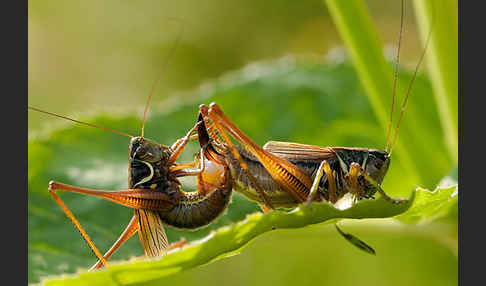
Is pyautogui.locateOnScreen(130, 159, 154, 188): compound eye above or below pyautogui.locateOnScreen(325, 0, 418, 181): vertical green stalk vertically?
below

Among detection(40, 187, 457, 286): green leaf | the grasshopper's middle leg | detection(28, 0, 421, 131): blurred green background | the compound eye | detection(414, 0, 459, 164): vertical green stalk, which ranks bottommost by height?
detection(40, 187, 457, 286): green leaf

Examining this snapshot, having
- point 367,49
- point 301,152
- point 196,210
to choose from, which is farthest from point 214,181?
point 367,49

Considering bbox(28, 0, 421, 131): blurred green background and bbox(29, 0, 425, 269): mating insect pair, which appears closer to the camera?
bbox(29, 0, 425, 269): mating insect pair

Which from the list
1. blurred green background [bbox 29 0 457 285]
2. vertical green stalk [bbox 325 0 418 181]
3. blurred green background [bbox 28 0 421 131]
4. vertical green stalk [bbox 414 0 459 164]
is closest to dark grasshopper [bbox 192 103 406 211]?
blurred green background [bbox 29 0 457 285]

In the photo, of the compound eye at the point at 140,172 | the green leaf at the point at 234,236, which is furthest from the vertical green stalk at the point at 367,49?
the compound eye at the point at 140,172

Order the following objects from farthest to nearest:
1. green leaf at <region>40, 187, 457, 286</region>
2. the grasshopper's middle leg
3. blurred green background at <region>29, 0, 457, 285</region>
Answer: blurred green background at <region>29, 0, 457, 285</region>, the grasshopper's middle leg, green leaf at <region>40, 187, 457, 286</region>

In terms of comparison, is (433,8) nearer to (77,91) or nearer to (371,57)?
(371,57)

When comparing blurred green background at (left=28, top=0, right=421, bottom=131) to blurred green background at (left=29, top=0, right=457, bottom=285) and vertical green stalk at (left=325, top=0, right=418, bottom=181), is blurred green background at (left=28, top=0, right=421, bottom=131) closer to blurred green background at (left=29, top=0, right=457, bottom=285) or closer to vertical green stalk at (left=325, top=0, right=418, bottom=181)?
blurred green background at (left=29, top=0, right=457, bottom=285)

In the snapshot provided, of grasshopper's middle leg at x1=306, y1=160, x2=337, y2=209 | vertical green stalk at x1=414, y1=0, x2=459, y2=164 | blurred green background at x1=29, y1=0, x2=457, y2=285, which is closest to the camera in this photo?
grasshopper's middle leg at x1=306, y1=160, x2=337, y2=209
